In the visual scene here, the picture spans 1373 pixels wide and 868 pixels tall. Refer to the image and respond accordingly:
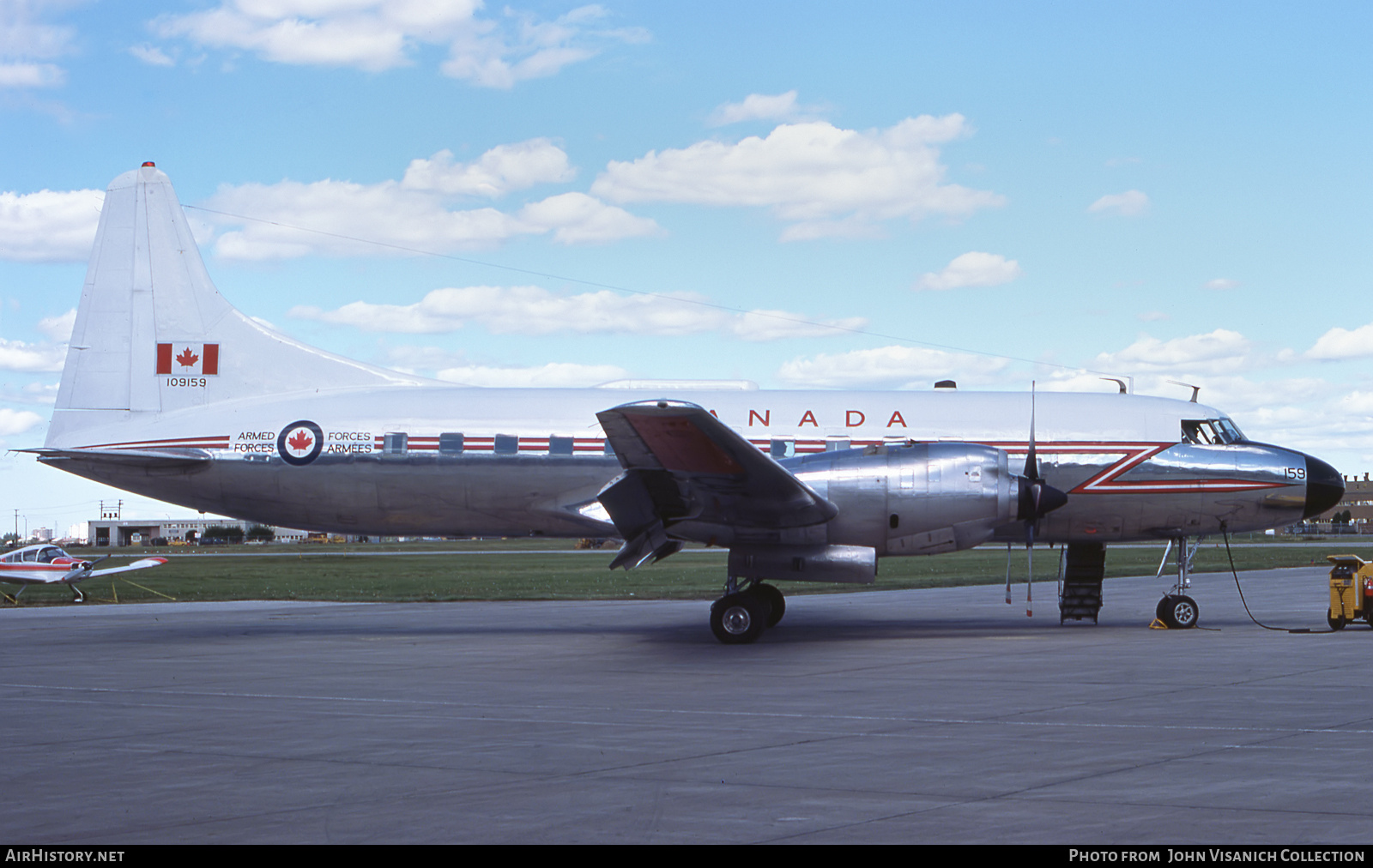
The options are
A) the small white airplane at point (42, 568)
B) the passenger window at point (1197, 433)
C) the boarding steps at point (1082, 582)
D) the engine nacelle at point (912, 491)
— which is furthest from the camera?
the small white airplane at point (42, 568)

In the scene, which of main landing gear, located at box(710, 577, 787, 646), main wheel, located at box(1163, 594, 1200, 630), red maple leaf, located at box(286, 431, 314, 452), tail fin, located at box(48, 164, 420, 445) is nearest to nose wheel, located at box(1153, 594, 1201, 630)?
main wheel, located at box(1163, 594, 1200, 630)

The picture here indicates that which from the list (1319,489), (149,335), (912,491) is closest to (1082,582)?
(1319,489)

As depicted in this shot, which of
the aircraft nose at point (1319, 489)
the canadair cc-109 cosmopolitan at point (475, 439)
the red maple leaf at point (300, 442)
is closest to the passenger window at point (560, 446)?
the canadair cc-109 cosmopolitan at point (475, 439)

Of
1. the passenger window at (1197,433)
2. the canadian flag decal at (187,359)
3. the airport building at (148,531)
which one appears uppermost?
the canadian flag decal at (187,359)

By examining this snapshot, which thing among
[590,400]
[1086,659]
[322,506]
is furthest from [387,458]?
[1086,659]

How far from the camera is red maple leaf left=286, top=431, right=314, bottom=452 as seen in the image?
20578 millimetres

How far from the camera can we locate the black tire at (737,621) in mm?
18250

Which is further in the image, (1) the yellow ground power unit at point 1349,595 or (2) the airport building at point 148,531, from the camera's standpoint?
(2) the airport building at point 148,531

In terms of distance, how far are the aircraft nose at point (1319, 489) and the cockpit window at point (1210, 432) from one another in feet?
3.97

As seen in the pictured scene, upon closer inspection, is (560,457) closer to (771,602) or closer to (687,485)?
(687,485)

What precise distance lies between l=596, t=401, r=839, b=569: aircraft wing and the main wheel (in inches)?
260

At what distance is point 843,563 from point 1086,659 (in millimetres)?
3906

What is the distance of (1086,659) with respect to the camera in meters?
15.4

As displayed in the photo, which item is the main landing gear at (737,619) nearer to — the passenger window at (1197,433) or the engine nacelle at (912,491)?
the engine nacelle at (912,491)
